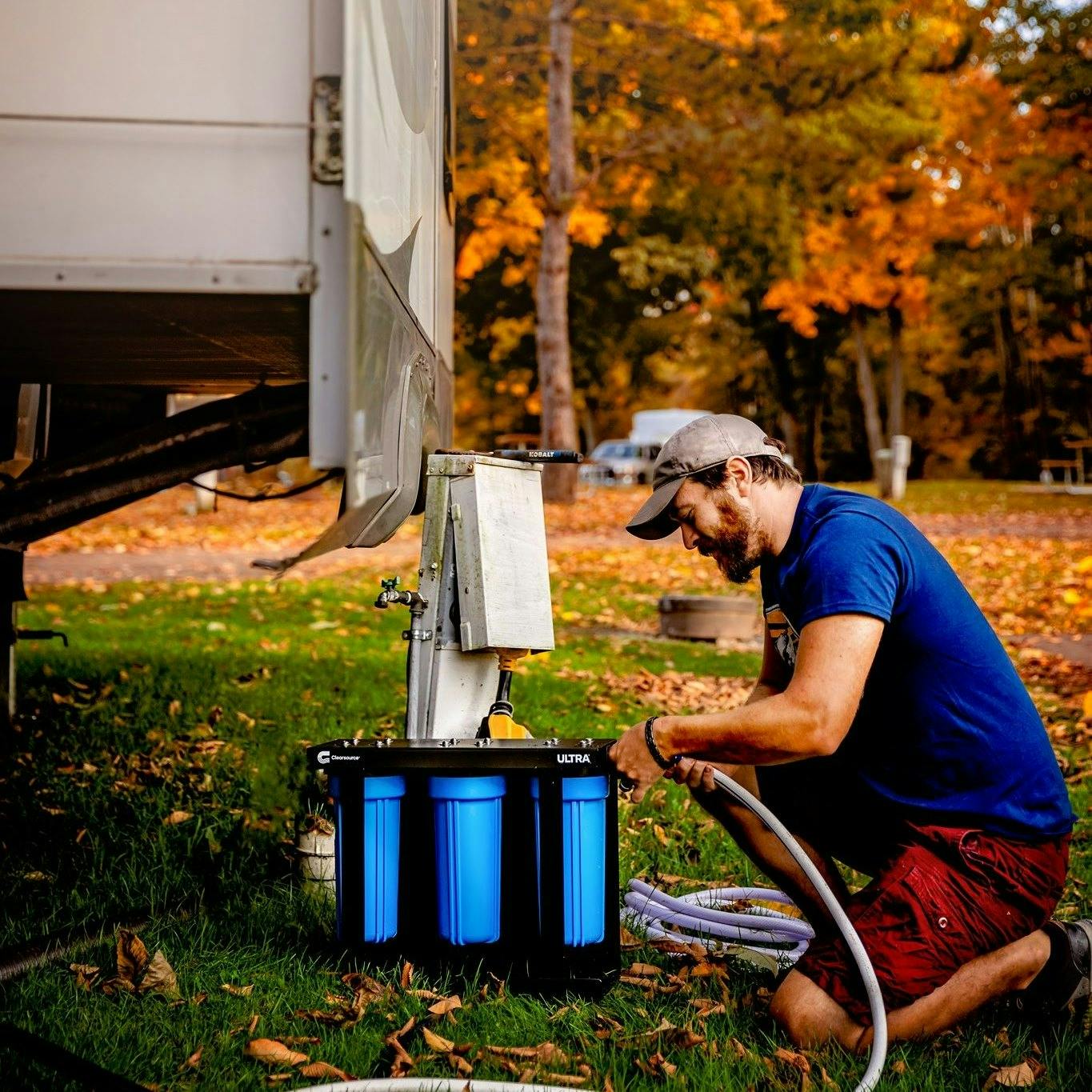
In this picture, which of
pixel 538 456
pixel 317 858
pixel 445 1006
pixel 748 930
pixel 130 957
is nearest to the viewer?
pixel 445 1006

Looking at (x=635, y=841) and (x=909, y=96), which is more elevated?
(x=909, y=96)

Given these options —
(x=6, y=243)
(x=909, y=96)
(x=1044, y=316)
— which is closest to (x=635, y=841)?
(x=6, y=243)

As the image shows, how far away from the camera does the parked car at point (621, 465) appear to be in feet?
129

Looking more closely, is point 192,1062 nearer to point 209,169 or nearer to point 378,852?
point 378,852

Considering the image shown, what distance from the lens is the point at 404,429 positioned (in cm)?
340

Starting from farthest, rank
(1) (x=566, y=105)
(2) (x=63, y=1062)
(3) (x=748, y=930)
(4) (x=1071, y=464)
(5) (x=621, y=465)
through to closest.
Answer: (5) (x=621, y=465)
(4) (x=1071, y=464)
(1) (x=566, y=105)
(3) (x=748, y=930)
(2) (x=63, y=1062)

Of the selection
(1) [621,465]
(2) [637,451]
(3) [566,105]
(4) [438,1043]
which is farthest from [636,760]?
(2) [637,451]

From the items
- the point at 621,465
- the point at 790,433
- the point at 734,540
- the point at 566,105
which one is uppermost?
the point at 566,105

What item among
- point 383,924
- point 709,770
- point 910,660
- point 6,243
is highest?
point 6,243

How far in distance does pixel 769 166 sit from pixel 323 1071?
19295 mm

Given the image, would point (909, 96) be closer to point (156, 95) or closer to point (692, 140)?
point (692, 140)

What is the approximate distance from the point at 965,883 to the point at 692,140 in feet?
60.1

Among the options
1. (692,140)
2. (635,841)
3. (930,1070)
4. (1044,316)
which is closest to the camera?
(930,1070)

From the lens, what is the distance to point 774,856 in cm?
357
